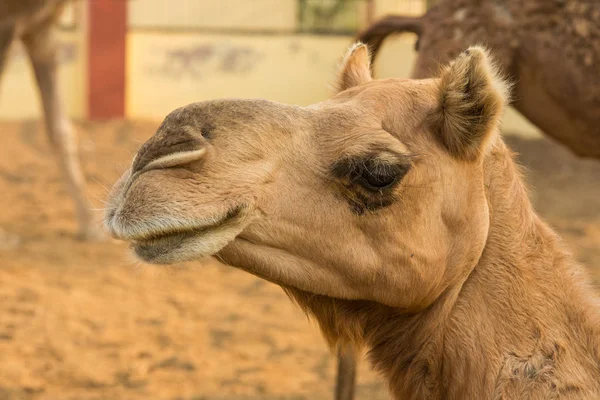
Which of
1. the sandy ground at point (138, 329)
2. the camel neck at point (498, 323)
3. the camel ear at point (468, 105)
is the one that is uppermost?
the camel ear at point (468, 105)

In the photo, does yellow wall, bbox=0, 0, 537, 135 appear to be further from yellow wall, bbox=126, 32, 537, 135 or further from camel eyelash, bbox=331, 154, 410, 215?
camel eyelash, bbox=331, 154, 410, 215

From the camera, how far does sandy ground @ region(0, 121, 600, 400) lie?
4953 millimetres

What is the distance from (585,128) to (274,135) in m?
2.60

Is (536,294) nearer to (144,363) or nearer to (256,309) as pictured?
(144,363)

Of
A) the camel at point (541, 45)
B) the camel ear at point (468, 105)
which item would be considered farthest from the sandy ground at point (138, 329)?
the camel at point (541, 45)

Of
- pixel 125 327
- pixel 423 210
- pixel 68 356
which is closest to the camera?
pixel 423 210

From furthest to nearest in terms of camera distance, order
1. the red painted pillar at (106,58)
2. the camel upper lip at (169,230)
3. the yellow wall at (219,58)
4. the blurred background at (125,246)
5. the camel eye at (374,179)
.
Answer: the yellow wall at (219,58)
the red painted pillar at (106,58)
the blurred background at (125,246)
the camel eye at (374,179)
the camel upper lip at (169,230)

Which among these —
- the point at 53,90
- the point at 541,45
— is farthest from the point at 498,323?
the point at 53,90

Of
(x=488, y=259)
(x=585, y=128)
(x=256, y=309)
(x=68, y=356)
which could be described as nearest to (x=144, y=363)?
(x=68, y=356)

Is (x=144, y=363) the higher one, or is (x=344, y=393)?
(x=344, y=393)

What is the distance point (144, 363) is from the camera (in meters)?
5.26

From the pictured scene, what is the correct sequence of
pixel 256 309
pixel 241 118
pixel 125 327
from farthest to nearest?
pixel 256 309
pixel 125 327
pixel 241 118

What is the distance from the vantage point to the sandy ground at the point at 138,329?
4953mm

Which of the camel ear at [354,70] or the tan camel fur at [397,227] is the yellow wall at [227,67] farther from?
the tan camel fur at [397,227]
